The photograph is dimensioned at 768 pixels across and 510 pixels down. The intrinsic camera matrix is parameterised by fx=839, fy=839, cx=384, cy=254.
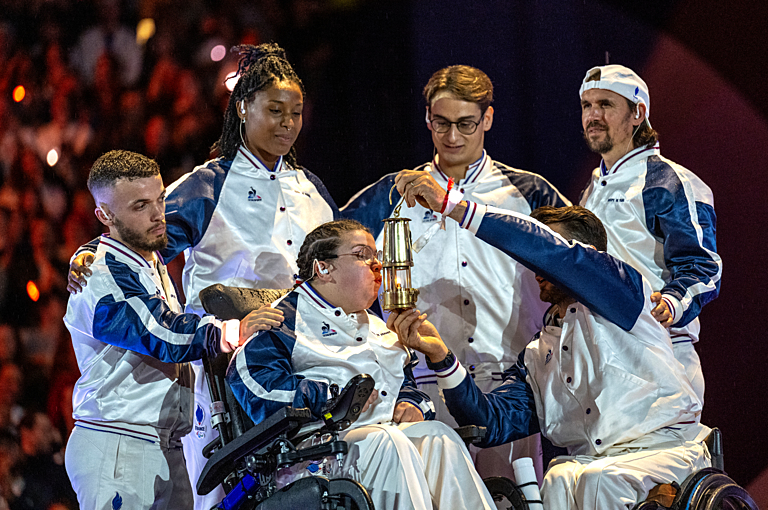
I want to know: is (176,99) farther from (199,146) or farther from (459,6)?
(459,6)

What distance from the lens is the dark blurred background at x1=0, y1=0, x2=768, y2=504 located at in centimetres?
464

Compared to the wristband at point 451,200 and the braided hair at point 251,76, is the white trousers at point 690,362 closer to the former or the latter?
the wristband at point 451,200

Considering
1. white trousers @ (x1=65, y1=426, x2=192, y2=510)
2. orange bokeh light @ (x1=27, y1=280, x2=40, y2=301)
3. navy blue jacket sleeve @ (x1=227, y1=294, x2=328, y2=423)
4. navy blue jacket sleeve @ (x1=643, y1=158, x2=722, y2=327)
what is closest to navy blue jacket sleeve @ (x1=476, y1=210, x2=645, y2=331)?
navy blue jacket sleeve @ (x1=643, y1=158, x2=722, y2=327)

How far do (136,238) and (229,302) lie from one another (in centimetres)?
45

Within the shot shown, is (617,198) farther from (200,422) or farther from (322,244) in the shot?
(200,422)

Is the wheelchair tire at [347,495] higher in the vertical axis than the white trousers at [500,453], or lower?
higher

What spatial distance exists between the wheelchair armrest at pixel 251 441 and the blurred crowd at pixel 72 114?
2532 mm

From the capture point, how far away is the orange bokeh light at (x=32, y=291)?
4812 millimetres

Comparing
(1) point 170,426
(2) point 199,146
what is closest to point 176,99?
(2) point 199,146

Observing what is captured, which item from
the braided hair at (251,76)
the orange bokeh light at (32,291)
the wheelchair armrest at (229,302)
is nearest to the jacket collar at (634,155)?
the braided hair at (251,76)

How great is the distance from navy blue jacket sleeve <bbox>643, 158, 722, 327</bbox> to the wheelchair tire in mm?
1560

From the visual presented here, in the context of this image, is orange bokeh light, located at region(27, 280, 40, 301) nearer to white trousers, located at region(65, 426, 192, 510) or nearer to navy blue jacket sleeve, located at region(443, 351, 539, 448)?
white trousers, located at region(65, 426, 192, 510)

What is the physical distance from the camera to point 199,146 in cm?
505

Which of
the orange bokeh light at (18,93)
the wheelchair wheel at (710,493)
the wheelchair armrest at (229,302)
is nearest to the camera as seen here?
the wheelchair wheel at (710,493)
